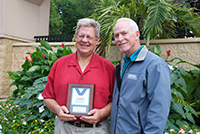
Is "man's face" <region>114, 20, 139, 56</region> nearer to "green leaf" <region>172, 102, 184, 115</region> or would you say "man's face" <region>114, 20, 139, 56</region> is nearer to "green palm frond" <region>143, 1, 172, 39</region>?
"green leaf" <region>172, 102, 184, 115</region>

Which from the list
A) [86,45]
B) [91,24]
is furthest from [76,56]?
[91,24]

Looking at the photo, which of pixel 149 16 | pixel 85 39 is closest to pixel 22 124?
→ pixel 85 39

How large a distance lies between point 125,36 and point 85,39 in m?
0.40

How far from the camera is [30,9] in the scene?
26.9 feet

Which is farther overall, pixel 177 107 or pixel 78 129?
pixel 177 107

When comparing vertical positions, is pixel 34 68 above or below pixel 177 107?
above

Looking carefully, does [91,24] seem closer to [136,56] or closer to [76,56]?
[76,56]

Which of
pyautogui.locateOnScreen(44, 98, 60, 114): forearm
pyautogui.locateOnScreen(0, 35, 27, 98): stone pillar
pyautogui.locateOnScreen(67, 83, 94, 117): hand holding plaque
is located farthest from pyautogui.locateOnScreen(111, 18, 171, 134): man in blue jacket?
pyautogui.locateOnScreen(0, 35, 27, 98): stone pillar

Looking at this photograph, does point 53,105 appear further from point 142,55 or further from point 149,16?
point 149,16

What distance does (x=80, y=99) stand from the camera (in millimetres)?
1576

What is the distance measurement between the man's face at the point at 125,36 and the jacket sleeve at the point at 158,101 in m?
0.35

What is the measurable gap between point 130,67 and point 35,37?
25.2ft

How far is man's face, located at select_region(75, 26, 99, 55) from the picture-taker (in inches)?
68.1

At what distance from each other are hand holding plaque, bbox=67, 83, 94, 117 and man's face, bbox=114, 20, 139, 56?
1.58 ft
